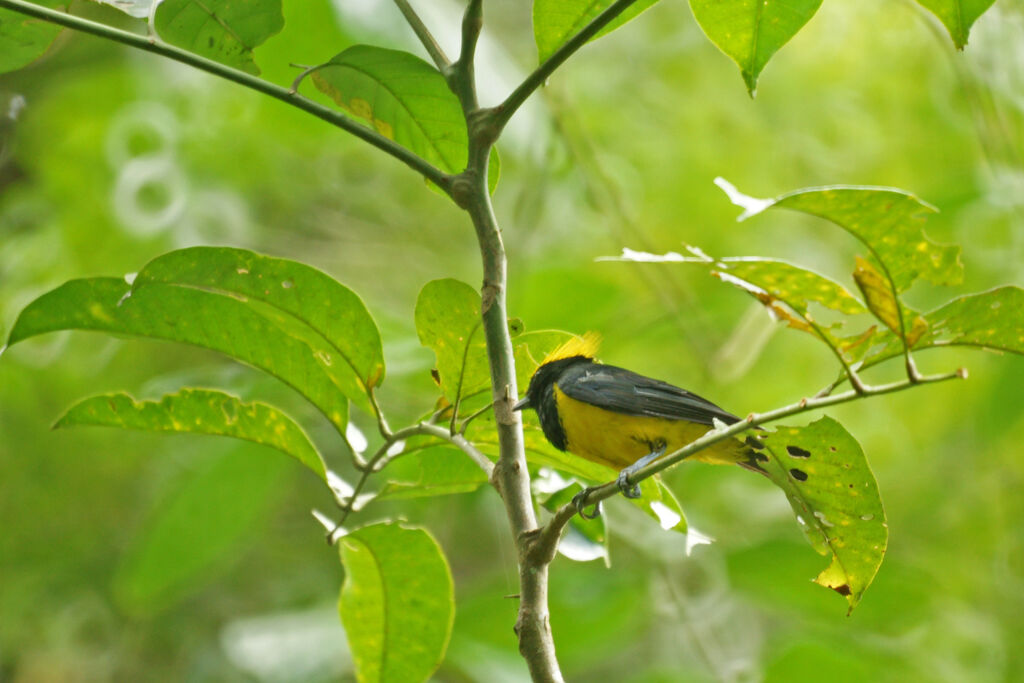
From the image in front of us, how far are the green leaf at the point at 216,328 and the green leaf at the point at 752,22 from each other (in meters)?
0.66

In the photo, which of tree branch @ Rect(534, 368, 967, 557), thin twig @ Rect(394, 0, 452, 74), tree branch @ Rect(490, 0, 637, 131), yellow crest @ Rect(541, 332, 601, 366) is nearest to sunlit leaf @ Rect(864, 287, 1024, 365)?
tree branch @ Rect(534, 368, 967, 557)

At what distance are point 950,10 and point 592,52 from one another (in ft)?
14.7

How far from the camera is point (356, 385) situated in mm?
1295

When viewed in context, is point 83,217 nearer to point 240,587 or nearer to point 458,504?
point 240,587

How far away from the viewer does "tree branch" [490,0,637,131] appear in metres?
0.93

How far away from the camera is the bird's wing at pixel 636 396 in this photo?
174 centimetres

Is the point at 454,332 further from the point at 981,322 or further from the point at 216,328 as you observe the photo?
the point at 981,322

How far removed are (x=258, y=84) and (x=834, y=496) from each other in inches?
30.7

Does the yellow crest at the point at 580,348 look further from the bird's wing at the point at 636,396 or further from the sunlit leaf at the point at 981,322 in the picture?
the sunlit leaf at the point at 981,322

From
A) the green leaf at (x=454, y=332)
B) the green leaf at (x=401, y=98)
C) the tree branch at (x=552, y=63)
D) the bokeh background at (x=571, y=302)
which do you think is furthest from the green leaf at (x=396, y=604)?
the bokeh background at (x=571, y=302)

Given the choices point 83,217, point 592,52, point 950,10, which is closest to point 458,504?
point 950,10

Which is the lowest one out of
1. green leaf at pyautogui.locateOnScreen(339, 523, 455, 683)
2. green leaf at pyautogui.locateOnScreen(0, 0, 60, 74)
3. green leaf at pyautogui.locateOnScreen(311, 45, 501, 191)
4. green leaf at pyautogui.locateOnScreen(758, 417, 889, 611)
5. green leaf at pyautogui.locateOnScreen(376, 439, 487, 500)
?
green leaf at pyautogui.locateOnScreen(758, 417, 889, 611)

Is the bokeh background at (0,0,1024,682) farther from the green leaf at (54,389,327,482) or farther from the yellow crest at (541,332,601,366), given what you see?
the green leaf at (54,389,327,482)

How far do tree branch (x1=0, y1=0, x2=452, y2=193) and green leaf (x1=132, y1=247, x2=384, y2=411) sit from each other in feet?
0.78
